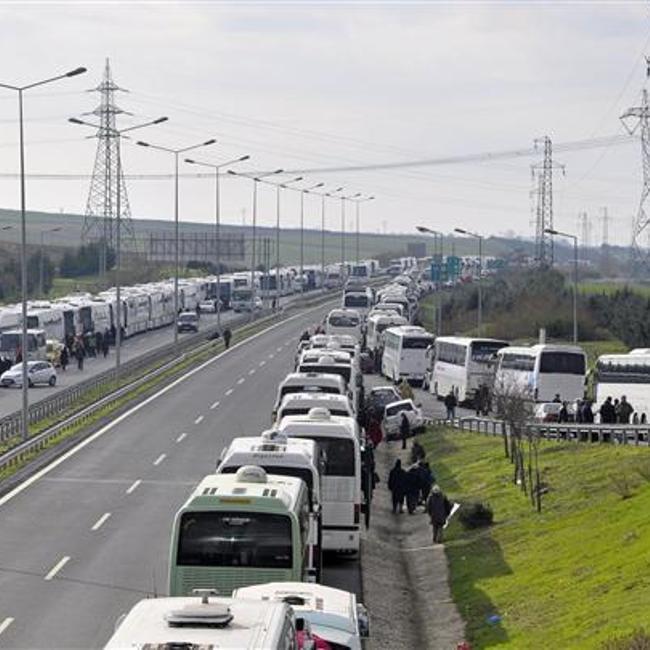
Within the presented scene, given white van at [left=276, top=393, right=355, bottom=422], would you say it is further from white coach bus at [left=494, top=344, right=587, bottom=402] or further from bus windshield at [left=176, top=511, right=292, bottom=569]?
white coach bus at [left=494, top=344, right=587, bottom=402]

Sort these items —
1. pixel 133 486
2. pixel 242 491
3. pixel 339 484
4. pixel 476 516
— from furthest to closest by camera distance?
pixel 133 486
pixel 476 516
pixel 339 484
pixel 242 491

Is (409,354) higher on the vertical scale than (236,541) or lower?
lower

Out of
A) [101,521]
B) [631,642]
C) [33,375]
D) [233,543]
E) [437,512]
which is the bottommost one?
[33,375]

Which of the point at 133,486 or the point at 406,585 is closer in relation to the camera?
the point at 406,585

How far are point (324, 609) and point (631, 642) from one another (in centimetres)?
367

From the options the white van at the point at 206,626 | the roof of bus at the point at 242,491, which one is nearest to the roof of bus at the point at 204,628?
the white van at the point at 206,626

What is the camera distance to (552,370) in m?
63.4

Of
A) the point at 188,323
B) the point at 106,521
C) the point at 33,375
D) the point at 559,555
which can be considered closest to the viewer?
the point at 559,555

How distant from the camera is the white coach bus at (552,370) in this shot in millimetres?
62719

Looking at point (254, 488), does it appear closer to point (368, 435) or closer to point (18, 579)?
point (18, 579)

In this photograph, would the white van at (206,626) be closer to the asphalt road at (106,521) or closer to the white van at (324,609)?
the white van at (324,609)

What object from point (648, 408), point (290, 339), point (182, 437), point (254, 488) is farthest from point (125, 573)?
point (290, 339)

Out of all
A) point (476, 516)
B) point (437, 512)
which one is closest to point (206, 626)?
point (437, 512)

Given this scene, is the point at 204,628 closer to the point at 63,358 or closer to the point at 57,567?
the point at 57,567
